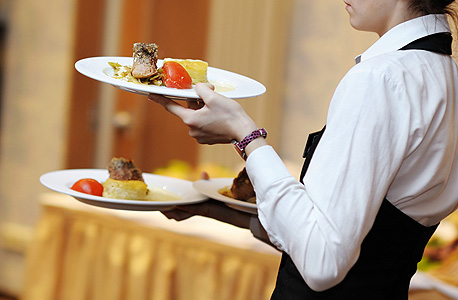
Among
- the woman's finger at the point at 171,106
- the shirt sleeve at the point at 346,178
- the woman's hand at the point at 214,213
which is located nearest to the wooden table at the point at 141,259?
the woman's hand at the point at 214,213

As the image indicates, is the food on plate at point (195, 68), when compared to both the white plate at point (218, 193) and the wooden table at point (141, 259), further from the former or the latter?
the wooden table at point (141, 259)

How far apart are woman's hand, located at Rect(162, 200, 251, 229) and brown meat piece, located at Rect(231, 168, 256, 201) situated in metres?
0.04

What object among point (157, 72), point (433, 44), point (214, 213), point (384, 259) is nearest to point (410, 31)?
point (433, 44)

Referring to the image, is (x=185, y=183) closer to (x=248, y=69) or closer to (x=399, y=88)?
(x=399, y=88)

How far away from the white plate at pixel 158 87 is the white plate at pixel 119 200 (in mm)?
260

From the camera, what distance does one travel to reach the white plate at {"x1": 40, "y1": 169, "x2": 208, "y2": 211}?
4.22ft

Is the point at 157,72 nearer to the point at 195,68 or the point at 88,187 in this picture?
the point at 195,68

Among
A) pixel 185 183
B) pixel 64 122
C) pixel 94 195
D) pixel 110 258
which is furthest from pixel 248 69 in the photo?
pixel 94 195

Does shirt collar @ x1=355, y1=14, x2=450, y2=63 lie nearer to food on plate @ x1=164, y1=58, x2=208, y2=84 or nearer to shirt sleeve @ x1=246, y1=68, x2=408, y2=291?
shirt sleeve @ x1=246, y1=68, x2=408, y2=291

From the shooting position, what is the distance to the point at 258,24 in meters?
3.87

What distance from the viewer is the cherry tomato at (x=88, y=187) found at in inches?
53.3

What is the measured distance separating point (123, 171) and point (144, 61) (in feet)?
1.08

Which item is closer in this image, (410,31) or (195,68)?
(410,31)

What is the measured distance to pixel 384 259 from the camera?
104cm
